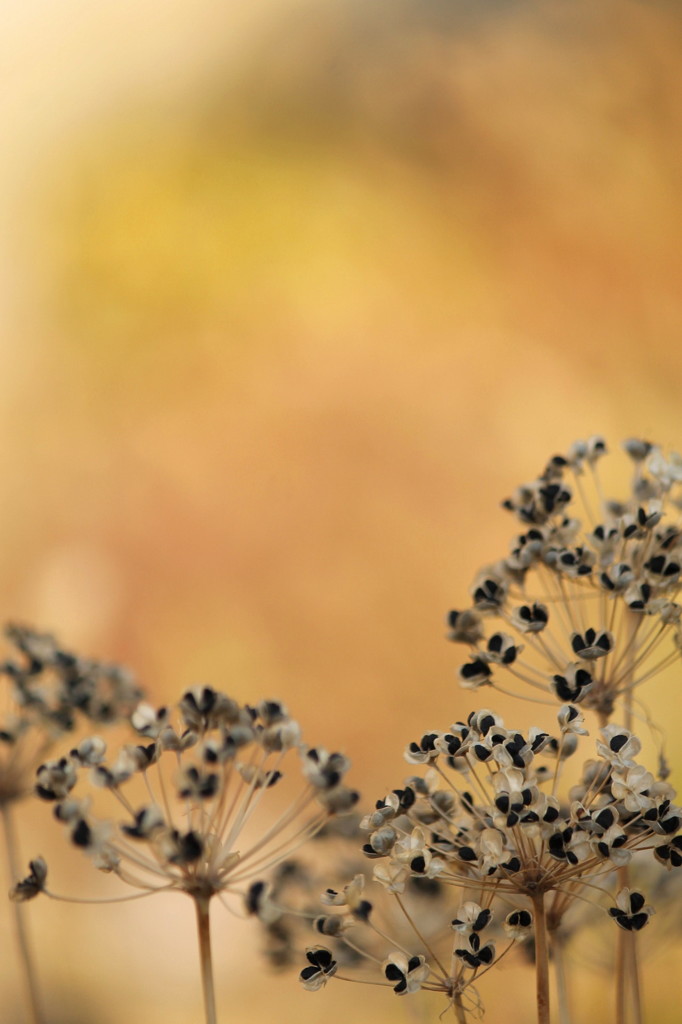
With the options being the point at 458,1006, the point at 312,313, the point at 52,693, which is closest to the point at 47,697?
the point at 52,693

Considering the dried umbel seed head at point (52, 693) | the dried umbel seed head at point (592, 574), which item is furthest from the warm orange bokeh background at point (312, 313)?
A: the dried umbel seed head at point (592, 574)

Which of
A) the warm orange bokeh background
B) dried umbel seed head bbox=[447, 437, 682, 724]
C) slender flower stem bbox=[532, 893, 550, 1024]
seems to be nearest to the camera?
slender flower stem bbox=[532, 893, 550, 1024]

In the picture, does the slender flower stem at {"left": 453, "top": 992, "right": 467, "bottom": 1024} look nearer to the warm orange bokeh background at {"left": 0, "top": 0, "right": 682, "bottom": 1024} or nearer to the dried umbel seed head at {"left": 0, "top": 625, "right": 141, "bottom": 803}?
the dried umbel seed head at {"left": 0, "top": 625, "right": 141, "bottom": 803}

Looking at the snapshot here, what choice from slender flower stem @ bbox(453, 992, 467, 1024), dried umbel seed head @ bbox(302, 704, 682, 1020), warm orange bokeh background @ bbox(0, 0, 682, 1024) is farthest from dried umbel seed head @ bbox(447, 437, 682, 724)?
warm orange bokeh background @ bbox(0, 0, 682, 1024)

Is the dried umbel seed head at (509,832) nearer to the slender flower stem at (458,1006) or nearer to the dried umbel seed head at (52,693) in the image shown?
the slender flower stem at (458,1006)

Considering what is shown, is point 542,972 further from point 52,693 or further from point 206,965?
point 52,693

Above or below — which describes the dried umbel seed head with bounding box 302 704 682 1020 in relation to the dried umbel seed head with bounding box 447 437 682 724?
below

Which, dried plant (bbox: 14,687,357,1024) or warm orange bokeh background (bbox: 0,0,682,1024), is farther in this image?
warm orange bokeh background (bbox: 0,0,682,1024)

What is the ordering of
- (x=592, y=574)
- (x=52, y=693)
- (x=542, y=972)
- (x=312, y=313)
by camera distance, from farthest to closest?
(x=312, y=313) → (x=52, y=693) → (x=592, y=574) → (x=542, y=972)

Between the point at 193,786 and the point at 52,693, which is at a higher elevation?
the point at 52,693

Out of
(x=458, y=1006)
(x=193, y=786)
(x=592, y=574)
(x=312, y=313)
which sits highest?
(x=312, y=313)
